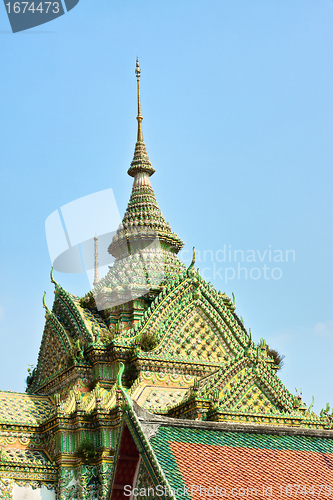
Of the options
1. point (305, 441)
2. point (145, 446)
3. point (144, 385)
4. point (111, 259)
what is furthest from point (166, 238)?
point (145, 446)

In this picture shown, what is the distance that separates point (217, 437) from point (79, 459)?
8265mm

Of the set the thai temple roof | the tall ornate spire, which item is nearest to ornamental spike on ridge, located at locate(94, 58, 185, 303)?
the tall ornate spire

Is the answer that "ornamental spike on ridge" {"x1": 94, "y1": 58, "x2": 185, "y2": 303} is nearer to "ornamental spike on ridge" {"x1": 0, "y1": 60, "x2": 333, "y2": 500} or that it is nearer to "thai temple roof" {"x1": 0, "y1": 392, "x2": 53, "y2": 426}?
"ornamental spike on ridge" {"x1": 0, "y1": 60, "x2": 333, "y2": 500}

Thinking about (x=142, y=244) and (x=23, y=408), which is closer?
(x=23, y=408)

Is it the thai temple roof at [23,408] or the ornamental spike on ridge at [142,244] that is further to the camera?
the ornamental spike on ridge at [142,244]

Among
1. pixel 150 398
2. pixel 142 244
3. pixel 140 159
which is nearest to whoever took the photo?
pixel 150 398

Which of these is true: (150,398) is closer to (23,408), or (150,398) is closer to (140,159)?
(23,408)

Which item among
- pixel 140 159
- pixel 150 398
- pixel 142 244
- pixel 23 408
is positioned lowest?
pixel 23 408

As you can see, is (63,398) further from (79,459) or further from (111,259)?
(111,259)

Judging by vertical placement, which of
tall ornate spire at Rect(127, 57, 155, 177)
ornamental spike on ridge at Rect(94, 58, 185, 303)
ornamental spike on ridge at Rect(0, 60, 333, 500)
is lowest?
ornamental spike on ridge at Rect(0, 60, 333, 500)

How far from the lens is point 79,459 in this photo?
20609mm

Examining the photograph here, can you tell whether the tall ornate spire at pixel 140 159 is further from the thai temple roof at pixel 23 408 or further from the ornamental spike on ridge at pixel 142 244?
the thai temple roof at pixel 23 408

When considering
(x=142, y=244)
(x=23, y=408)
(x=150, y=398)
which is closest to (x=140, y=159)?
(x=142, y=244)

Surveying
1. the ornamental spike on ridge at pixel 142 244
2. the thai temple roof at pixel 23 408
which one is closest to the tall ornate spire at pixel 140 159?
the ornamental spike on ridge at pixel 142 244
